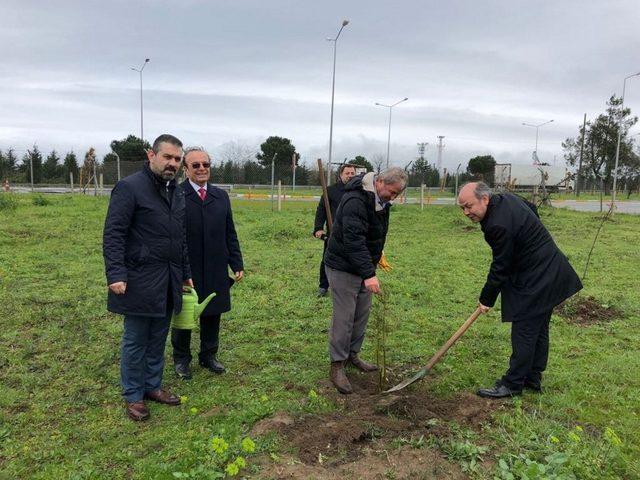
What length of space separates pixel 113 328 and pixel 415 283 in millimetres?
4419

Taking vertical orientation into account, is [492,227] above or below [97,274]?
above

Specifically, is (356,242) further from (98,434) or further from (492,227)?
(98,434)

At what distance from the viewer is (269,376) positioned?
4266 mm

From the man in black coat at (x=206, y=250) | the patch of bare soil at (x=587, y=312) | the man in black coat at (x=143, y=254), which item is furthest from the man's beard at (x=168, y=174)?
the patch of bare soil at (x=587, y=312)

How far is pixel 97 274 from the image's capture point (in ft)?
26.1

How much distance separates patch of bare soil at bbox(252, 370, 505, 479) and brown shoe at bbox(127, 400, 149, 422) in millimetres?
834

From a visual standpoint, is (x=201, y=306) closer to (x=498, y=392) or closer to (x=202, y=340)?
(x=202, y=340)

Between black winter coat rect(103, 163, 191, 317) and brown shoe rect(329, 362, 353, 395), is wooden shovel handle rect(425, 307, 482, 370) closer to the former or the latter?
brown shoe rect(329, 362, 353, 395)

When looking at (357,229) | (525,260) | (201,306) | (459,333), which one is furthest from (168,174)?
(525,260)

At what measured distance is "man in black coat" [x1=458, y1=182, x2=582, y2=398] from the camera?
3676 millimetres

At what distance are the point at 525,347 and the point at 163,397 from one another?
9.13ft

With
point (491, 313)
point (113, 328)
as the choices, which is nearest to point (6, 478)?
point (113, 328)

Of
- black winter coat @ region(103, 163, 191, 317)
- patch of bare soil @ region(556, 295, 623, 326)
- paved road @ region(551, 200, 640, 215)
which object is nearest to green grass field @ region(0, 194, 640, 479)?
patch of bare soil @ region(556, 295, 623, 326)

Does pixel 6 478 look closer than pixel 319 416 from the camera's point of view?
Yes
